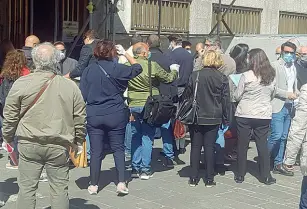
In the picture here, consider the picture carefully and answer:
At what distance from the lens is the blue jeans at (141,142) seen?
24.7ft

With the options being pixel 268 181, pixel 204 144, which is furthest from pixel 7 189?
pixel 268 181

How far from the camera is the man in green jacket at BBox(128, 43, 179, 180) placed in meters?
7.40

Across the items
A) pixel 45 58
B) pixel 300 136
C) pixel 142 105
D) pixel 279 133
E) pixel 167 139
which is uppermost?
pixel 45 58

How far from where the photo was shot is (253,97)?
7.45 m

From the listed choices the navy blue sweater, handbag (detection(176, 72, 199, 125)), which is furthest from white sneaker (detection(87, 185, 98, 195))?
handbag (detection(176, 72, 199, 125))

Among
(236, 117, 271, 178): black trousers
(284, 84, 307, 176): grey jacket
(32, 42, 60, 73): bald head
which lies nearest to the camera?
(32, 42, 60, 73): bald head

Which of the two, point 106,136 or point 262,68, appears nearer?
point 106,136

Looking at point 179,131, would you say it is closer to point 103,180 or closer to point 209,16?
point 103,180

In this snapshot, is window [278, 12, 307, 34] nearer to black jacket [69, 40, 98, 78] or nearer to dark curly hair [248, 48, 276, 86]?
dark curly hair [248, 48, 276, 86]

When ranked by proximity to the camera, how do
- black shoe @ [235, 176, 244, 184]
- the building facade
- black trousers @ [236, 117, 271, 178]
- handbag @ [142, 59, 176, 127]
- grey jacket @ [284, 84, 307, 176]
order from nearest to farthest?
grey jacket @ [284, 84, 307, 176]
handbag @ [142, 59, 176, 127]
black trousers @ [236, 117, 271, 178]
black shoe @ [235, 176, 244, 184]
the building facade

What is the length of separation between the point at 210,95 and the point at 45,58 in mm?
2710

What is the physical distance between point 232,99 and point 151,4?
6.11 meters

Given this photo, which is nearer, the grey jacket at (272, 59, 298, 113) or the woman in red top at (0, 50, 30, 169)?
the woman in red top at (0, 50, 30, 169)

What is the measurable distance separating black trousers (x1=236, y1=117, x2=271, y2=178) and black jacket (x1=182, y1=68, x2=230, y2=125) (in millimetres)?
387
